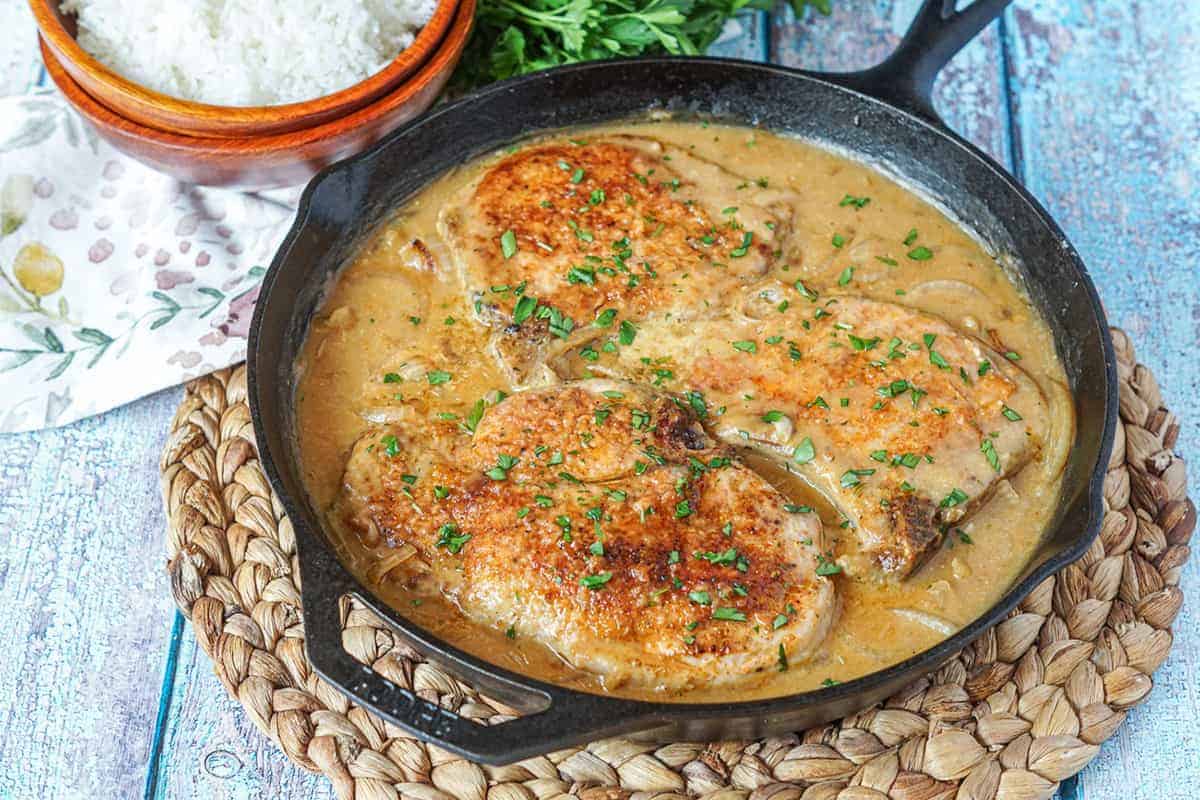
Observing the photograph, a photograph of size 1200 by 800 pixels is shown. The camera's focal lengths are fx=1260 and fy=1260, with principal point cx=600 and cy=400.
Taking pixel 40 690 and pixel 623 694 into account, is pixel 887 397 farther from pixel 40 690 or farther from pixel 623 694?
pixel 40 690

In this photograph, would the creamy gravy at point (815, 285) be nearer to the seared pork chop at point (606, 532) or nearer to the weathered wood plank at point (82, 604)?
the seared pork chop at point (606, 532)

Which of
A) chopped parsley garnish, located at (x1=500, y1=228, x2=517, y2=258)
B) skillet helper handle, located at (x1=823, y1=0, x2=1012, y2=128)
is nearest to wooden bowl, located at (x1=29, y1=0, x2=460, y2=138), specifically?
chopped parsley garnish, located at (x1=500, y1=228, x2=517, y2=258)

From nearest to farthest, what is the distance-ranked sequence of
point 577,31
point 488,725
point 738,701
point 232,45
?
1. point 488,725
2. point 738,701
3. point 232,45
4. point 577,31

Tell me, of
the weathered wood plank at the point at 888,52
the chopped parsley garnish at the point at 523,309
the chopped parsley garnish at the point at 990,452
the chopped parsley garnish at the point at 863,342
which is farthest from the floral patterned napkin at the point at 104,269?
the chopped parsley garnish at the point at 990,452

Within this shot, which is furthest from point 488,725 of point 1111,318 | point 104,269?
Result: point 1111,318

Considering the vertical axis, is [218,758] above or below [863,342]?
below

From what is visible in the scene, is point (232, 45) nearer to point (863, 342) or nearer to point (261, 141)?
point (261, 141)
